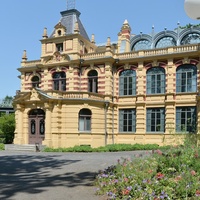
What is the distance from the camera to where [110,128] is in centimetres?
2678

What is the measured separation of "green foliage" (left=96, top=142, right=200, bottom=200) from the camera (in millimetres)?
6207

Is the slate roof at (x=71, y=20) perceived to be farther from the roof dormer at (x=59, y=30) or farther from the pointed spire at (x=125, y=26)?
the pointed spire at (x=125, y=26)

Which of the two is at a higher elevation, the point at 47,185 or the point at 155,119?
the point at 155,119

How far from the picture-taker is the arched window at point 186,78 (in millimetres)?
24359

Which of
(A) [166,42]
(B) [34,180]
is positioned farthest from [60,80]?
(B) [34,180]

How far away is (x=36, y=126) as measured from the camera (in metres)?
26.2

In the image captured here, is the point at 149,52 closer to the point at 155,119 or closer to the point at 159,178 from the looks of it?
the point at 155,119

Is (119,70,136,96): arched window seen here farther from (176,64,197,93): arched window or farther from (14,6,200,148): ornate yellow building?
(176,64,197,93): arched window

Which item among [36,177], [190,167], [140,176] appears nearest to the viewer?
[140,176]

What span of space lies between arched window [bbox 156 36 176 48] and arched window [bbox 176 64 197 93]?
462cm

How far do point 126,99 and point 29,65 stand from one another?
473 inches

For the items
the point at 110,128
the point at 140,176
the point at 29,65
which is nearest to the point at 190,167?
the point at 140,176

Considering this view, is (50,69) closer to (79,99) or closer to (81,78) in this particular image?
(81,78)

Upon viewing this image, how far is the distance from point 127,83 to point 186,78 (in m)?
5.74
